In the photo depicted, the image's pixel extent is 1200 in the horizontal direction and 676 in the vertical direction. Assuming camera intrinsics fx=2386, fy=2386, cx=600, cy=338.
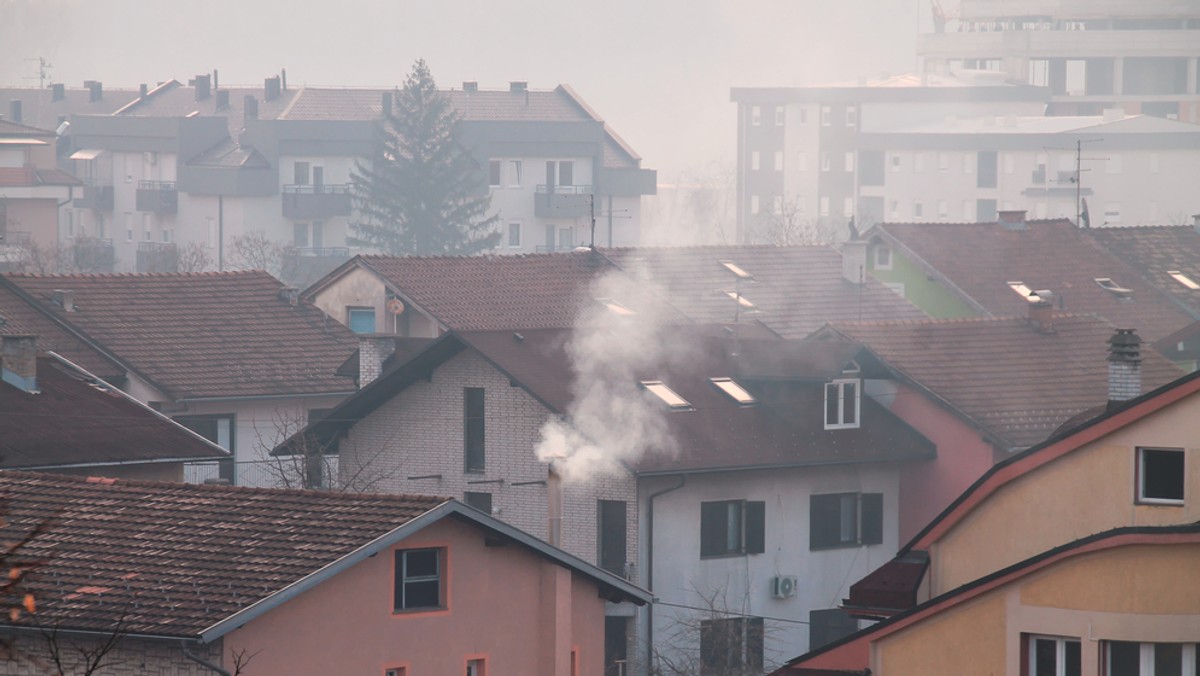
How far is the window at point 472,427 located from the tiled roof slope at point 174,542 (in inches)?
547

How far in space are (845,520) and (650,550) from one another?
417 cm

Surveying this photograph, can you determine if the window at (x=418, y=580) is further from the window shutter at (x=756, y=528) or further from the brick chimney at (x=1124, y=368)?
the window shutter at (x=756, y=528)

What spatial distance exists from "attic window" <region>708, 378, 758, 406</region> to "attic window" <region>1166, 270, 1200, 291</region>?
22376mm

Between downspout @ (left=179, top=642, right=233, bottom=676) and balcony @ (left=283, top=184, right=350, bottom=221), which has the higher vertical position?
balcony @ (left=283, top=184, right=350, bottom=221)

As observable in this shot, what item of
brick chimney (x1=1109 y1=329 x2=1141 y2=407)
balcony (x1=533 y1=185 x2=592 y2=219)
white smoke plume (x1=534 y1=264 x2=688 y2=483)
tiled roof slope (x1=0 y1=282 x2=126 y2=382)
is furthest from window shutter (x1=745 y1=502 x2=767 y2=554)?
balcony (x1=533 y1=185 x2=592 y2=219)

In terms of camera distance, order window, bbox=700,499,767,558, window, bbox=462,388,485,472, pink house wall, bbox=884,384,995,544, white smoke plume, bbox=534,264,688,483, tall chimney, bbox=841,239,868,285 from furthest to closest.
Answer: tall chimney, bbox=841,239,868,285
pink house wall, bbox=884,384,995,544
window, bbox=462,388,485,472
window, bbox=700,499,767,558
white smoke plume, bbox=534,264,688,483

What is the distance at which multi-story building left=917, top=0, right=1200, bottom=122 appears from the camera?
14525cm

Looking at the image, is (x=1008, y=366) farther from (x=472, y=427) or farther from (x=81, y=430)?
(x=81, y=430)

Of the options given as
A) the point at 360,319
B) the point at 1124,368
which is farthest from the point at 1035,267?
the point at 1124,368

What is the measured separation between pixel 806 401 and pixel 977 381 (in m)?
3.08

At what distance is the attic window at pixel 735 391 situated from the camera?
3791cm

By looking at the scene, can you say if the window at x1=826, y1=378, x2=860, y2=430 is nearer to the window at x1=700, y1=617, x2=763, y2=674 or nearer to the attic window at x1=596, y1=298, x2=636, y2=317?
the window at x1=700, y1=617, x2=763, y2=674

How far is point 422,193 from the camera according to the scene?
103 m

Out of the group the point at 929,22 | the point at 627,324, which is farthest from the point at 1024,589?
the point at 929,22
